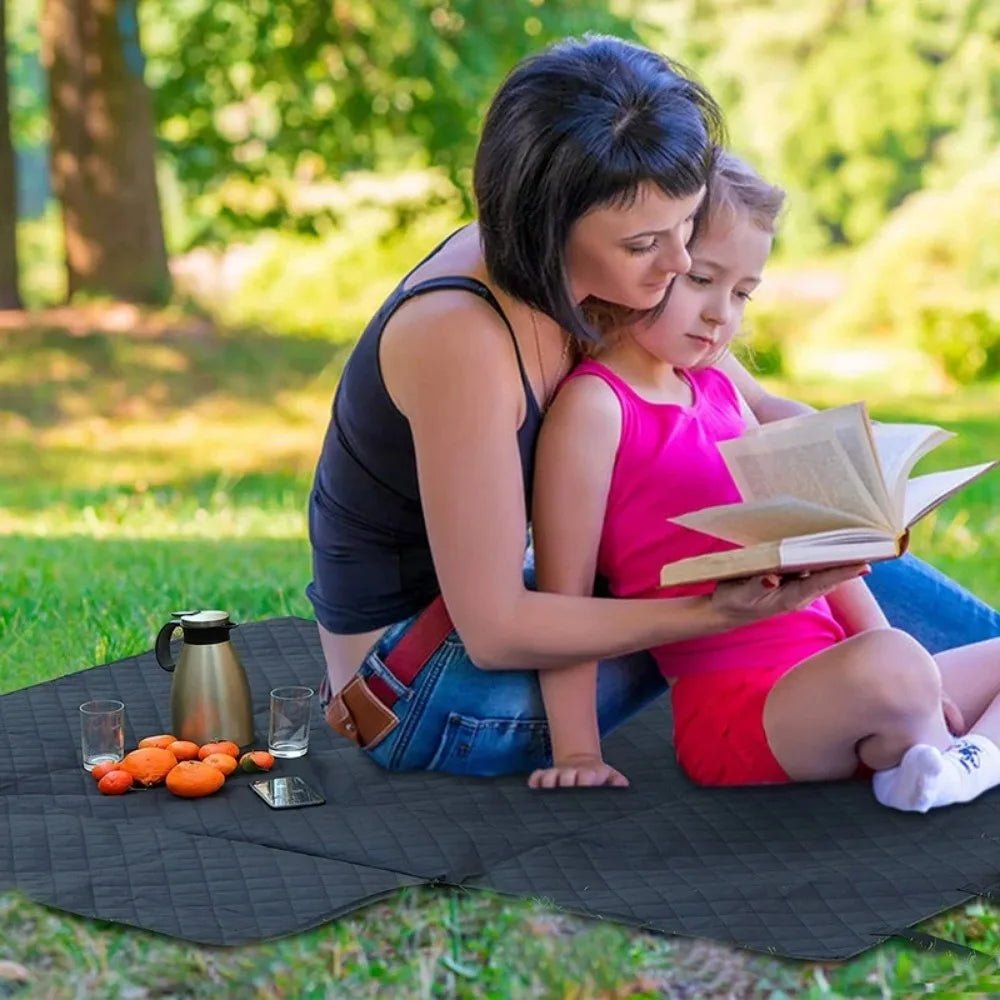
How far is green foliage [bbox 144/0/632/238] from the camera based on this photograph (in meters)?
10.8

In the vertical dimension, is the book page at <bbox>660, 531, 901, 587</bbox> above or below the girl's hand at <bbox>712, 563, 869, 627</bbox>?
above

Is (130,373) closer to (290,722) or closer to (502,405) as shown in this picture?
(290,722)

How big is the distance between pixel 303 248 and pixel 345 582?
39.8 feet

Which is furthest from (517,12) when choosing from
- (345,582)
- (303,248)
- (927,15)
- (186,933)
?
(927,15)

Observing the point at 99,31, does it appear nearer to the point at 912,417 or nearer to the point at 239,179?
the point at 239,179

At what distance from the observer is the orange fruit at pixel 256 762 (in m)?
3.59

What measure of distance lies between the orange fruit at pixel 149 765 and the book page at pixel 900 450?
152 centimetres

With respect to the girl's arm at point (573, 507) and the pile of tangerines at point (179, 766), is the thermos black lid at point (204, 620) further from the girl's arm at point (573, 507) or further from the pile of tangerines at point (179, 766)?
the girl's arm at point (573, 507)

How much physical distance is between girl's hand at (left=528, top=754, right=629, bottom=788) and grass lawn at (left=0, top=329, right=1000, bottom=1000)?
1.59 feet

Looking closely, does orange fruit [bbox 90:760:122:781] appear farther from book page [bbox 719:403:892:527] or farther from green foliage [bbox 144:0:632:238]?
green foliage [bbox 144:0:632:238]

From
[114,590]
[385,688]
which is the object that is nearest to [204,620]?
[385,688]

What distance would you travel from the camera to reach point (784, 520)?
2.93 m

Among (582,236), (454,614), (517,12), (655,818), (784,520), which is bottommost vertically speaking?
(655,818)

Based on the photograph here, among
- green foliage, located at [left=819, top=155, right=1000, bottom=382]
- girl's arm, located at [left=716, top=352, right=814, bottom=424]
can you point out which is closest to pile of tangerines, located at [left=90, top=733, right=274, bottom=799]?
girl's arm, located at [left=716, top=352, right=814, bottom=424]
